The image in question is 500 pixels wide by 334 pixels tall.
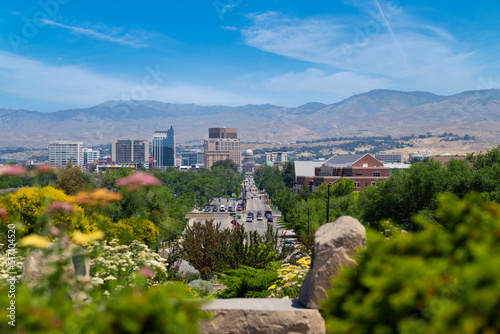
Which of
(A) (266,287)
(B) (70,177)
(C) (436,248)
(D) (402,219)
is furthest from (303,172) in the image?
(C) (436,248)

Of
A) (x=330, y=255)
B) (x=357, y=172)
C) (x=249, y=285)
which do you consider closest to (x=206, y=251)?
(x=249, y=285)

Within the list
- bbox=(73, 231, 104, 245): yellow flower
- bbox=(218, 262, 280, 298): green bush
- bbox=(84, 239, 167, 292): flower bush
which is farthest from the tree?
bbox=(73, 231, 104, 245): yellow flower

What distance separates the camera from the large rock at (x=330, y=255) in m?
8.25

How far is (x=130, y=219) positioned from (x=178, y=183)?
303ft

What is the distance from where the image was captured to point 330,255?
27.5 feet

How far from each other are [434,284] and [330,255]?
4896mm

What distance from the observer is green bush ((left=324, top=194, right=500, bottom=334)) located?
325 centimetres

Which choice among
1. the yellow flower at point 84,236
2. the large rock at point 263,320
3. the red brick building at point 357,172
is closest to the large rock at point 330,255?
the large rock at point 263,320

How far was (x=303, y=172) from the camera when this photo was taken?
338 feet

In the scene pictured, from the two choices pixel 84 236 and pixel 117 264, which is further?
pixel 117 264

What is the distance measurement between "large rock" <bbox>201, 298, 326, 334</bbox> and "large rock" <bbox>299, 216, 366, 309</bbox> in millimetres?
362

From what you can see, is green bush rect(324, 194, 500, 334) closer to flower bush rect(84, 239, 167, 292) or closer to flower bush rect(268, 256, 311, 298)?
flower bush rect(84, 239, 167, 292)

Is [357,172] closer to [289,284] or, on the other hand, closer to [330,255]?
[289,284]

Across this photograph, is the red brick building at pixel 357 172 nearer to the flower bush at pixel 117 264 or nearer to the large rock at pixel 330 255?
the flower bush at pixel 117 264
